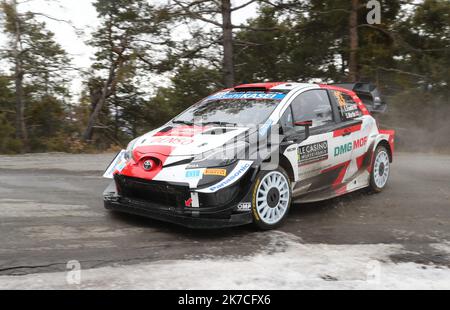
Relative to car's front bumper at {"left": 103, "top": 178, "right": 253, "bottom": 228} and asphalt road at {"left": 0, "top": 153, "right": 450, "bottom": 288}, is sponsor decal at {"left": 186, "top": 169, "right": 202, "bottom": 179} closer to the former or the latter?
car's front bumper at {"left": 103, "top": 178, "right": 253, "bottom": 228}

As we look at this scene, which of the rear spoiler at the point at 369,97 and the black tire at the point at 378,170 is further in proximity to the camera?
the rear spoiler at the point at 369,97

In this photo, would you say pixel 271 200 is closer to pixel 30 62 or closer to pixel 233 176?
pixel 233 176

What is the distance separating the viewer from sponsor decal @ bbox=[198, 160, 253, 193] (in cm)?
483

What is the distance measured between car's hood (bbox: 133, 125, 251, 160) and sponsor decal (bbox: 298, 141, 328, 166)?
0.78 m

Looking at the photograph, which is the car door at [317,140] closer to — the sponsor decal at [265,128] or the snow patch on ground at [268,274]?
the sponsor decal at [265,128]

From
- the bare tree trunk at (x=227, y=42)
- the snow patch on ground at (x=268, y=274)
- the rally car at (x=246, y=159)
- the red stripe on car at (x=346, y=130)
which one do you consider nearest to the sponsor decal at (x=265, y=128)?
the rally car at (x=246, y=159)

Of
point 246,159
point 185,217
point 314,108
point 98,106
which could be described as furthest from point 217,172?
point 98,106

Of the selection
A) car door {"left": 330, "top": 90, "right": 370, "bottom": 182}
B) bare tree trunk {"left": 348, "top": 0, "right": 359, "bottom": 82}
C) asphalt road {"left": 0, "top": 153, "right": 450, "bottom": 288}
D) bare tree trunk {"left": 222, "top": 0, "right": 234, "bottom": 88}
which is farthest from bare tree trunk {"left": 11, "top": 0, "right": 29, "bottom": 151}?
car door {"left": 330, "top": 90, "right": 370, "bottom": 182}

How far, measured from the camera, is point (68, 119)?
23.7 metres

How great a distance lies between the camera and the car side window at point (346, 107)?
265 inches

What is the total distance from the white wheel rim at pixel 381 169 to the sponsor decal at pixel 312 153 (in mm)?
1570

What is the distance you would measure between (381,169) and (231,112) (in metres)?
2.85

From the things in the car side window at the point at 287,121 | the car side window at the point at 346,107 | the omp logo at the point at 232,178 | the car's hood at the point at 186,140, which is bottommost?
the omp logo at the point at 232,178
